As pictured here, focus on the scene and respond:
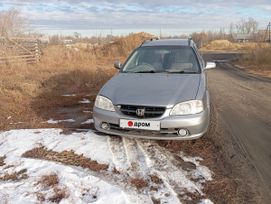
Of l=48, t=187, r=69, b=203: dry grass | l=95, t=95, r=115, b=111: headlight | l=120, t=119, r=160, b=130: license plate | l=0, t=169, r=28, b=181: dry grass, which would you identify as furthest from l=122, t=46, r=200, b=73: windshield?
l=48, t=187, r=69, b=203: dry grass

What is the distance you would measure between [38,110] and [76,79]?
435 centimetres

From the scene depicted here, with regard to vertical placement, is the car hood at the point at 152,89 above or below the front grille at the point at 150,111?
above

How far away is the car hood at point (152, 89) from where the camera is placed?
4.40 metres

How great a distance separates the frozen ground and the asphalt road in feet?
2.23

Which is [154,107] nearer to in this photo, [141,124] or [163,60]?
[141,124]

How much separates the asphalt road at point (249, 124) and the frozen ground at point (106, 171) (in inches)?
26.8

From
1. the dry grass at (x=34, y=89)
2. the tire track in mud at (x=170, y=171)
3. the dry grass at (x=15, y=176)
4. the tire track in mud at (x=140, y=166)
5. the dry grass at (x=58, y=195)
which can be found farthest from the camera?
the dry grass at (x=34, y=89)

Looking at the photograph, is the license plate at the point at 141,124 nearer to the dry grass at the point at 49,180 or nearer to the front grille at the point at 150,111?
the front grille at the point at 150,111

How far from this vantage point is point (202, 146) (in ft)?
16.0

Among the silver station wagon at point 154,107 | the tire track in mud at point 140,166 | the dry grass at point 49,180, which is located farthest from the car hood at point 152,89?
the dry grass at point 49,180

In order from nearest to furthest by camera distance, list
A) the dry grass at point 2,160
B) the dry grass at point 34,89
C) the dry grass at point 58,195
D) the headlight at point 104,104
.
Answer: the dry grass at point 58,195 < the dry grass at point 2,160 < the headlight at point 104,104 < the dry grass at point 34,89

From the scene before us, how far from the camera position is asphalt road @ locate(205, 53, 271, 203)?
411cm

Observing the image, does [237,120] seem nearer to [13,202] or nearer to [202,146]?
[202,146]

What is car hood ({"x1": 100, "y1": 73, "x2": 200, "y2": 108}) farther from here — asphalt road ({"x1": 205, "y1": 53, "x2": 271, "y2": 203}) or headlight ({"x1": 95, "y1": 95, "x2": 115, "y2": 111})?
asphalt road ({"x1": 205, "y1": 53, "x2": 271, "y2": 203})
